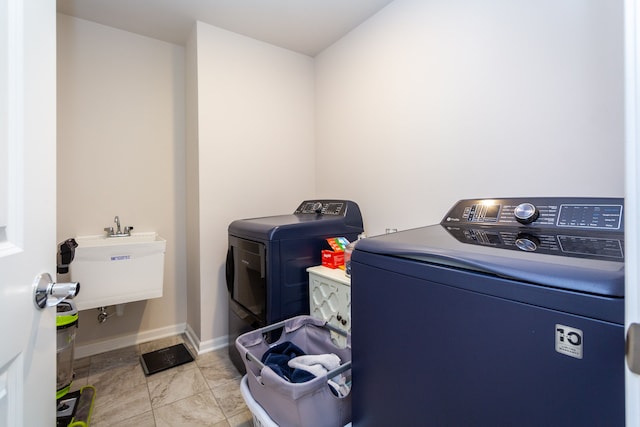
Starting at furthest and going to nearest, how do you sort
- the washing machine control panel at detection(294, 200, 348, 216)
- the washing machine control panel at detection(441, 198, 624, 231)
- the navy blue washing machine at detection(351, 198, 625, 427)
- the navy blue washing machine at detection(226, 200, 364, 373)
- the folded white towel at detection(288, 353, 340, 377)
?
the washing machine control panel at detection(294, 200, 348, 216) → the navy blue washing machine at detection(226, 200, 364, 373) → the folded white towel at detection(288, 353, 340, 377) → the washing machine control panel at detection(441, 198, 624, 231) → the navy blue washing machine at detection(351, 198, 625, 427)

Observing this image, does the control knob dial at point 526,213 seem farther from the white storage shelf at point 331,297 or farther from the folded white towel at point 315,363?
the folded white towel at point 315,363

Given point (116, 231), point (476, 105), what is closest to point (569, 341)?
point (476, 105)

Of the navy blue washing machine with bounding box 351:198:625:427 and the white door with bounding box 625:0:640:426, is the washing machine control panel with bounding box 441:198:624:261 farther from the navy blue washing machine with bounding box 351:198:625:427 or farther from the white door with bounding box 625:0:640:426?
the white door with bounding box 625:0:640:426

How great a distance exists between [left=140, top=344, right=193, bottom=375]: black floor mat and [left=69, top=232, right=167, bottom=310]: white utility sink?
49cm

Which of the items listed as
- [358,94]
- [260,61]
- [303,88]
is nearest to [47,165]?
[358,94]

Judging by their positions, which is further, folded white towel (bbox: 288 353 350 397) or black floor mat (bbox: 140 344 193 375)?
black floor mat (bbox: 140 344 193 375)

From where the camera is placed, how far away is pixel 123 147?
2270 millimetres

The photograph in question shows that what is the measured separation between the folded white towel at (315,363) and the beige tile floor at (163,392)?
582 mm

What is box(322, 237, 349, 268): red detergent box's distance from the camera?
5.65 ft

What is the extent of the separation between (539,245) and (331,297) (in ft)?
3.45

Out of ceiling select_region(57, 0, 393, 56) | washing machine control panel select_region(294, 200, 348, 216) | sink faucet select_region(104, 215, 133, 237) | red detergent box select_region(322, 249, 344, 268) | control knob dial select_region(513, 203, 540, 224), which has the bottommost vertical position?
red detergent box select_region(322, 249, 344, 268)

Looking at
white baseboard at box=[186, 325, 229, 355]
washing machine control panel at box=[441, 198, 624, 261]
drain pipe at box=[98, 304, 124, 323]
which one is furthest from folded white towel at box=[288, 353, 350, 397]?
drain pipe at box=[98, 304, 124, 323]

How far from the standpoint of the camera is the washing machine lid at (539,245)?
549 millimetres

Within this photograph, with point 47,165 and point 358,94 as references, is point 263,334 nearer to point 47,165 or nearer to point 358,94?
point 47,165
